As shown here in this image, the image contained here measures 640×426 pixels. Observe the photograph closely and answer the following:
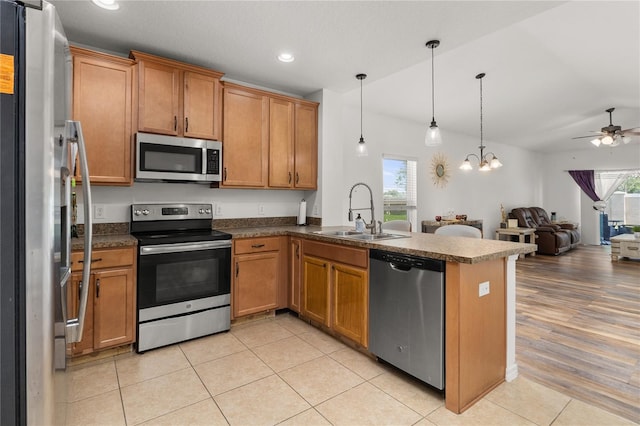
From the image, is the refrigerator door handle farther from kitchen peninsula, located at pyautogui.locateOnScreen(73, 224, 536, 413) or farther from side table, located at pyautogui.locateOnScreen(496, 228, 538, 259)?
side table, located at pyautogui.locateOnScreen(496, 228, 538, 259)

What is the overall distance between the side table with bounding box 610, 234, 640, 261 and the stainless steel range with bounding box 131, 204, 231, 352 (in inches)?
304

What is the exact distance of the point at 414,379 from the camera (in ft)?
7.35

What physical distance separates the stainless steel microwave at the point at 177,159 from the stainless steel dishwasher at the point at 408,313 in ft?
5.68

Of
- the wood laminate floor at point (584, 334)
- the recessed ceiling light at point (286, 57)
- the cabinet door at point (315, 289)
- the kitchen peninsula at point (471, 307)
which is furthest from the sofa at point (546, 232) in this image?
the recessed ceiling light at point (286, 57)

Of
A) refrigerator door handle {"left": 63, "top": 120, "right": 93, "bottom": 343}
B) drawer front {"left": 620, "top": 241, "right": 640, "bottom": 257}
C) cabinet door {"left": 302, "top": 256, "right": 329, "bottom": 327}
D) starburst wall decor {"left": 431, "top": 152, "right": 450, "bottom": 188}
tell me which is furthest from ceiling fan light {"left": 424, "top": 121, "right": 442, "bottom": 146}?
drawer front {"left": 620, "top": 241, "right": 640, "bottom": 257}

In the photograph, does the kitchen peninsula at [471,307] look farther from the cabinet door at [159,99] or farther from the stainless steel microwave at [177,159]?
the cabinet door at [159,99]

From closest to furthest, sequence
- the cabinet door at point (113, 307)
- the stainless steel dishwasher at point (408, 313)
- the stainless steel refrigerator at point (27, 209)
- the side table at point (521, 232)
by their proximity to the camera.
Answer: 1. the stainless steel refrigerator at point (27, 209)
2. the stainless steel dishwasher at point (408, 313)
3. the cabinet door at point (113, 307)
4. the side table at point (521, 232)

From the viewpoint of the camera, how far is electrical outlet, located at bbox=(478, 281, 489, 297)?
1985mm

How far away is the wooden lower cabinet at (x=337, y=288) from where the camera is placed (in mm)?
2488

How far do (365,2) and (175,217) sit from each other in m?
2.39

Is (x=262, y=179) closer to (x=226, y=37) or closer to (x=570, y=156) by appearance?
(x=226, y=37)

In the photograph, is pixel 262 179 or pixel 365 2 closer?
pixel 365 2

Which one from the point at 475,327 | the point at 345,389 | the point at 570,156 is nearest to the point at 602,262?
the point at 570,156

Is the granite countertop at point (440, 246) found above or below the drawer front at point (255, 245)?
above
